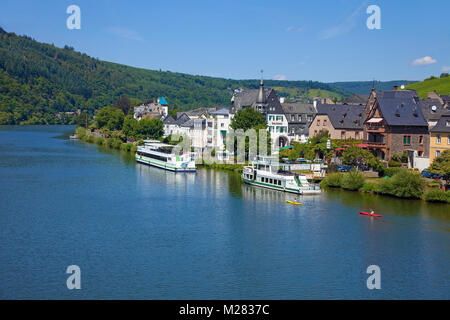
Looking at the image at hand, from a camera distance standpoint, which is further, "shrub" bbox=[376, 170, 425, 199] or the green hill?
the green hill

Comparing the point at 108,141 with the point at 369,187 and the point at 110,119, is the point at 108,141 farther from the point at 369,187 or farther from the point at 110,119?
the point at 369,187

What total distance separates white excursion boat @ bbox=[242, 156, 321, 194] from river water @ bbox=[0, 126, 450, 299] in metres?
1.60

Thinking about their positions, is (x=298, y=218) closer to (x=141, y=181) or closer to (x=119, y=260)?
(x=119, y=260)

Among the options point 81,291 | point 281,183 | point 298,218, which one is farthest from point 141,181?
point 81,291

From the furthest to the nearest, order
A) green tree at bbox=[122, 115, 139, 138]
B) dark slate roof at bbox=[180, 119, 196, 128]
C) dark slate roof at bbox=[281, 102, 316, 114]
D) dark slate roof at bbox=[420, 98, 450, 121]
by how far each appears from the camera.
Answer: green tree at bbox=[122, 115, 139, 138] < dark slate roof at bbox=[180, 119, 196, 128] < dark slate roof at bbox=[281, 102, 316, 114] < dark slate roof at bbox=[420, 98, 450, 121]

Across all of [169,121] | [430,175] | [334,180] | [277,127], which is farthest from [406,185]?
[169,121]

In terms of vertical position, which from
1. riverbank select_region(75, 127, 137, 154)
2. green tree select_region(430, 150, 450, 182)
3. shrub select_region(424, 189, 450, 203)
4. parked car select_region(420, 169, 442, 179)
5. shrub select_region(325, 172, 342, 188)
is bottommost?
shrub select_region(424, 189, 450, 203)

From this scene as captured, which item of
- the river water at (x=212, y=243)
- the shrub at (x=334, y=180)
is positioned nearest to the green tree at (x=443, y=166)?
the river water at (x=212, y=243)

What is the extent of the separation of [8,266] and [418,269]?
2982 cm

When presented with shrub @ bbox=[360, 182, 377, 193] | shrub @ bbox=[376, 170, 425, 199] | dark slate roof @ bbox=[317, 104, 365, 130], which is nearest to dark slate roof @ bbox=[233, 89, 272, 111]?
dark slate roof @ bbox=[317, 104, 365, 130]

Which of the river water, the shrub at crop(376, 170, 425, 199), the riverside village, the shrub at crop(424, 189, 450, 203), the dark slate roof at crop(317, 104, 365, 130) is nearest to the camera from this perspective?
the river water

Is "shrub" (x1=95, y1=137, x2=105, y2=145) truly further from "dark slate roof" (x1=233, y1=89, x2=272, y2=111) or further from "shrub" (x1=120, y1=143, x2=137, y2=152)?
"dark slate roof" (x1=233, y1=89, x2=272, y2=111)

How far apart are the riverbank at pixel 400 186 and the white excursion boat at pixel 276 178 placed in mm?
4916

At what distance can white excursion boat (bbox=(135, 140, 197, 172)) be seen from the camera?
88.4m
